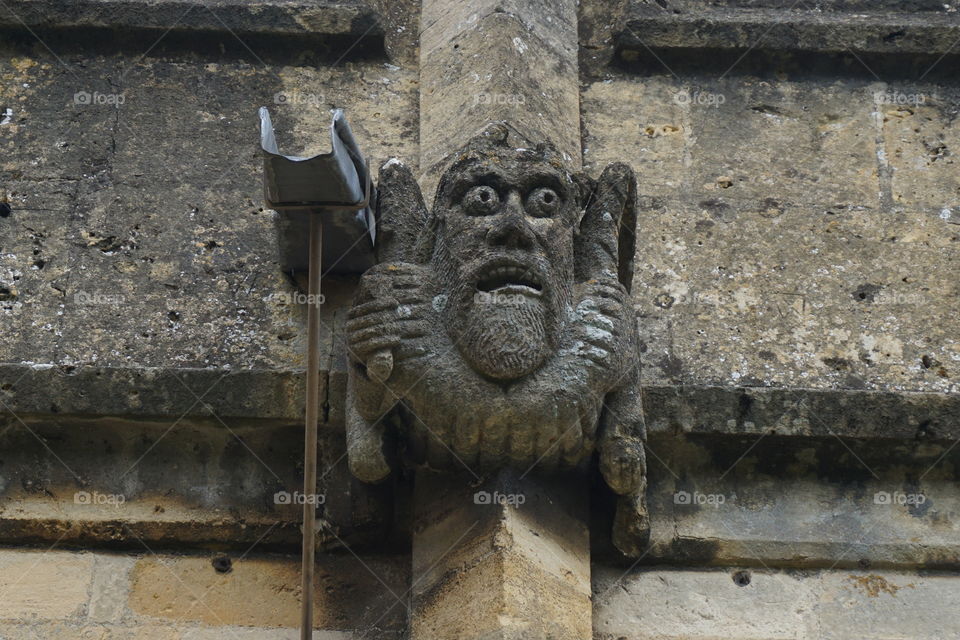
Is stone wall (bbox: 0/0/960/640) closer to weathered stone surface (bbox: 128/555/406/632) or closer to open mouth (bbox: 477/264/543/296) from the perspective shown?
weathered stone surface (bbox: 128/555/406/632)

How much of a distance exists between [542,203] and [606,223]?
0.35m

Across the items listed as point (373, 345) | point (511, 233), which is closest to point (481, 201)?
point (511, 233)

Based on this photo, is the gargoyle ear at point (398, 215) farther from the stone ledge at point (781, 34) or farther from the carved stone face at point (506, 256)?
the stone ledge at point (781, 34)

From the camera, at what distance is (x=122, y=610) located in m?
4.84

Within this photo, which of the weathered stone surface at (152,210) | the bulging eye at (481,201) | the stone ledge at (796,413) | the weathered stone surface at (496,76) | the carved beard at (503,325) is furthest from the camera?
the weathered stone surface at (496,76)

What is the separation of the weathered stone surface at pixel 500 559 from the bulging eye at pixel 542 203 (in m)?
0.75

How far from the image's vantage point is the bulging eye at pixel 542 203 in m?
4.73

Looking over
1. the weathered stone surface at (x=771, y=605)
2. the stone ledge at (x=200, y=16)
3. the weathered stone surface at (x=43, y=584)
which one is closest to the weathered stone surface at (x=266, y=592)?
the weathered stone surface at (x=43, y=584)

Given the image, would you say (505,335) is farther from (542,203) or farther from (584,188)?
(584,188)

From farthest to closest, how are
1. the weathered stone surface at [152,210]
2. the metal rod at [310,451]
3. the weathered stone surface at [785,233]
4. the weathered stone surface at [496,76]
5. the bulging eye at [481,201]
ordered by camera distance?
the weathered stone surface at [496,76] < the weathered stone surface at [785,233] < the weathered stone surface at [152,210] < the bulging eye at [481,201] < the metal rod at [310,451]

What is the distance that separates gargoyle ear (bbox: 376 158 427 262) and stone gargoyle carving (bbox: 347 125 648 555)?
7cm

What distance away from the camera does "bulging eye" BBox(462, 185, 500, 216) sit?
4719 millimetres

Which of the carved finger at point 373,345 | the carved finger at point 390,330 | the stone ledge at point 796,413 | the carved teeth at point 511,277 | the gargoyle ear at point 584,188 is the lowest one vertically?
the stone ledge at point 796,413

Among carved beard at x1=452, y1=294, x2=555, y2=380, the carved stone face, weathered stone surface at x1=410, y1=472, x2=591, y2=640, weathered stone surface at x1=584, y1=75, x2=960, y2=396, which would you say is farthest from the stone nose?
weathered stone surface at x1=584, y1=75, x2=960, y2=396
